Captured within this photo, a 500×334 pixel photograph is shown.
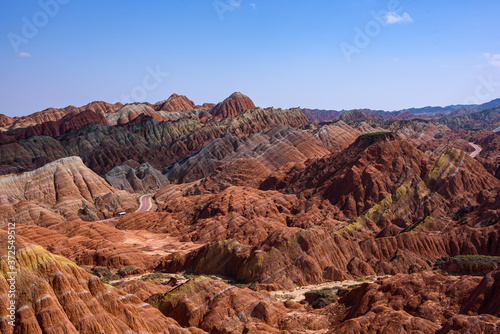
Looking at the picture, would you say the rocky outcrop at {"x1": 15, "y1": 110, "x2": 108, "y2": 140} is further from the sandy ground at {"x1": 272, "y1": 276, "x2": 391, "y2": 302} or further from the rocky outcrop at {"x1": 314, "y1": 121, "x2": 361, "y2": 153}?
the sandy ground at {"x1": 272, "y1": 276, "x2": 391, "y2": 302}

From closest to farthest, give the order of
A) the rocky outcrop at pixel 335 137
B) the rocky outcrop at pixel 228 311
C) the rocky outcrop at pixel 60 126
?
the rocky outcrop at pixel 228 311 < the rocky outcrop at pixel 335 137 < the rocky outcrop at pixel 60 126

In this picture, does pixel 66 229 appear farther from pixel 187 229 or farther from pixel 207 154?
pixel 207 154

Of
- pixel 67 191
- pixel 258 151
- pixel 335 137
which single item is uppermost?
pixel 258 151

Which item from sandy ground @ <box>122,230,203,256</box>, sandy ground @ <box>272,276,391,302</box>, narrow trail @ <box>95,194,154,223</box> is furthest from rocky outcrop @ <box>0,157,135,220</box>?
sandy ground @ <box>272,276,391,302</box>

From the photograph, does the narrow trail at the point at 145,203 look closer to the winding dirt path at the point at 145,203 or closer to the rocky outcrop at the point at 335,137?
the winding dirt path at the point at 145,203

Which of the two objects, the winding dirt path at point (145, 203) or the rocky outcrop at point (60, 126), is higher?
the rocky outcrop at point (60, 126)

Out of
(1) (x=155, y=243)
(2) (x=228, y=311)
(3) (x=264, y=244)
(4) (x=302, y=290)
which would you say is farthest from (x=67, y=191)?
(2) (x=228, y=311)

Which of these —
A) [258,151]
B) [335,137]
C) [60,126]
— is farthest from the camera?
[60,126]

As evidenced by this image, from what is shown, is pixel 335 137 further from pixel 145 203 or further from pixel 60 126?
pixel 60 126

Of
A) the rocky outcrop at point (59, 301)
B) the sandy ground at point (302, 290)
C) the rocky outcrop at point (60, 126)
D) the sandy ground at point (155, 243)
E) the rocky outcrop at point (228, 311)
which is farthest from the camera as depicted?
the rocky outcrop at point (60, 126)

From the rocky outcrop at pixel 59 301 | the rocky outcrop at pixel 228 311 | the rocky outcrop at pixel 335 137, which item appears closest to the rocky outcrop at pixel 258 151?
the rocky outcrop at pixel 335 137
